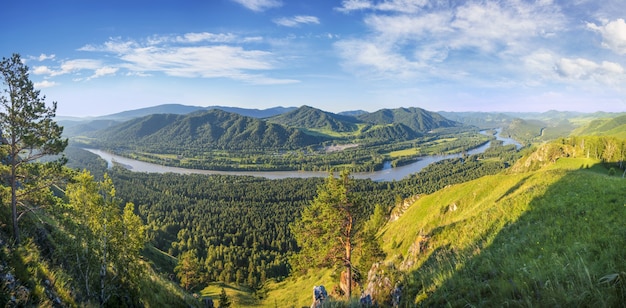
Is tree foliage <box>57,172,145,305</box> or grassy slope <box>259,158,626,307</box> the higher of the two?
grassy slope <box>259,158,626,307</box>

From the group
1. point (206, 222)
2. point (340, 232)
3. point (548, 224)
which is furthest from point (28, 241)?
point (206, 222)

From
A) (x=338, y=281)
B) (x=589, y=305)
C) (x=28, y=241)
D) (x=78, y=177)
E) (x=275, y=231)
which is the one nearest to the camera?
(x=589, y=305)

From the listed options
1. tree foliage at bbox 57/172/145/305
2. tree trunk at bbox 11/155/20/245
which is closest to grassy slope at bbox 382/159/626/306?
tree foliage at bbox 57/172/145/305

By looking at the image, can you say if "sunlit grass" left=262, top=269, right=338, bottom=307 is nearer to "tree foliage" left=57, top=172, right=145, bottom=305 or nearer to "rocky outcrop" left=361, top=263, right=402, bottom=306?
"tree foliage" left=57, top=172, right=145, bottom=305

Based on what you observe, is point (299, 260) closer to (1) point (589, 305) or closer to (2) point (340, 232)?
(2) point (340, 232)

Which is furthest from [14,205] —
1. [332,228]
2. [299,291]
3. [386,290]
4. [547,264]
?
[299,291]
